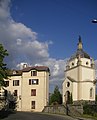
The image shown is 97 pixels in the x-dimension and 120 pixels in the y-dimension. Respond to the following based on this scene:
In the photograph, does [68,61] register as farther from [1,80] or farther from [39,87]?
[1,80]

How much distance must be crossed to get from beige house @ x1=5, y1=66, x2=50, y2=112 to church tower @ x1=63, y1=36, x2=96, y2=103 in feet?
30.2

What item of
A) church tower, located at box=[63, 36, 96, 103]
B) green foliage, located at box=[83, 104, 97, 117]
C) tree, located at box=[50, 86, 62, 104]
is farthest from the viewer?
tree, located at box=[50, 86, 62, 104]

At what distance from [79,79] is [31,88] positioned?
50.8ft

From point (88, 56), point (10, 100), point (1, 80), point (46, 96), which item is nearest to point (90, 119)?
point (1, 80)

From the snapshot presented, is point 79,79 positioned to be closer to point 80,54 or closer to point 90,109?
point 80,54

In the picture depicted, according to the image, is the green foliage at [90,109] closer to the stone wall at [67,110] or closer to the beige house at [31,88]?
the stone wall at [67,110]

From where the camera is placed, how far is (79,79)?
87.5 m

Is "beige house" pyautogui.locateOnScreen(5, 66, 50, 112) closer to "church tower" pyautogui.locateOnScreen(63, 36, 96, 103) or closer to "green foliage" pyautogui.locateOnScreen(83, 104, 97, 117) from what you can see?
"church tower" pyautogui.locateOnScreen(63, 36, 96, 103)

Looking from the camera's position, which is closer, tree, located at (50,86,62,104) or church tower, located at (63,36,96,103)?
church tower, located at (63,36,96,103)

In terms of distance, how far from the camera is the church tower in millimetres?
86250

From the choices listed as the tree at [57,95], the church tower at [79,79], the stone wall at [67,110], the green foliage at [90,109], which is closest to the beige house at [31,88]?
the stone wall at [67,110]

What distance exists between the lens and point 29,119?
4569cm

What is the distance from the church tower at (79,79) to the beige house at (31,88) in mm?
9201

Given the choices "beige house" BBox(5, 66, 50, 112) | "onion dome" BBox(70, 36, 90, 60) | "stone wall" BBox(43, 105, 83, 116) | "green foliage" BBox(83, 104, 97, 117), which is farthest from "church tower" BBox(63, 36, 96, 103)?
"green foliage" BBox(83, 104, 97, 117)
